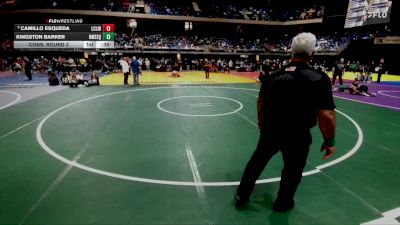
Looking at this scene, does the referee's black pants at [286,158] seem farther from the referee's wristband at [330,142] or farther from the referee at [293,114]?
the referee's wristband at [330,142]

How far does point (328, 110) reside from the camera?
3.33m

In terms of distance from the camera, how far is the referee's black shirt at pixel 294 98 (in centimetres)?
332

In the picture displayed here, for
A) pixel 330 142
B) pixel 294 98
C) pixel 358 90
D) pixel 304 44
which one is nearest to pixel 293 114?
pixel 294 98

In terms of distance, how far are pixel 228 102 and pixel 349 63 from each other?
93.7 feet

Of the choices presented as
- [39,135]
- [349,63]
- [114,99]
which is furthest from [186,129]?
[349,63]

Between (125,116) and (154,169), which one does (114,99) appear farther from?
(154,169)

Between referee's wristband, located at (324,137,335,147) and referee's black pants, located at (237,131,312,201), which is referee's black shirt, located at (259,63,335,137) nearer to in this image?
referee's black pants, located at (237,131,312,201)

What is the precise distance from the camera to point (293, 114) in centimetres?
355

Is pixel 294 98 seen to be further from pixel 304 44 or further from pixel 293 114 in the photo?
pixel 304 44
